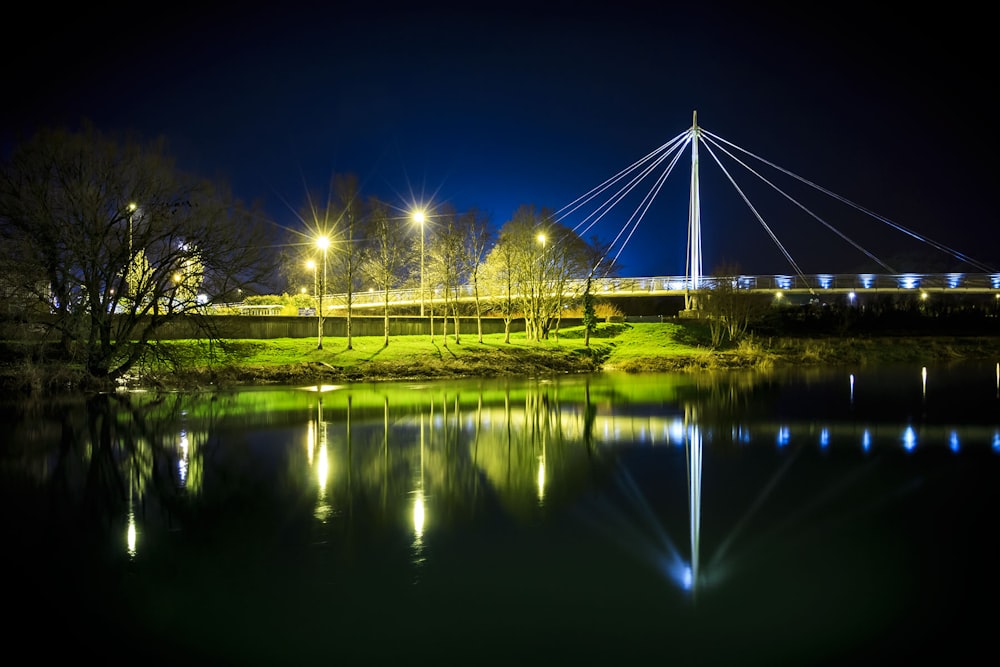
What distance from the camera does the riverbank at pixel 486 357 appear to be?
28203mm

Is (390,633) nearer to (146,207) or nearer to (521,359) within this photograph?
(146,207)

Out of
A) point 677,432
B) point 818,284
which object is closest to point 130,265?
point 677,432

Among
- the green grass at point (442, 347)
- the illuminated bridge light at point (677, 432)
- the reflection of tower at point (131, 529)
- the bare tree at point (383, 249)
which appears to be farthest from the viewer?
the bare tree at point (383, 249)

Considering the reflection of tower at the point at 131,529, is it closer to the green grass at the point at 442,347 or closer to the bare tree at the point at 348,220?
the green grass at the point at 442,347

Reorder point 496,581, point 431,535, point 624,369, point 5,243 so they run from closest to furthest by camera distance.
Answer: point 496,581 → point 431,535 → point 5,243 → point 624,369

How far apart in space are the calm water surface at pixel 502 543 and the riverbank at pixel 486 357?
1036cm

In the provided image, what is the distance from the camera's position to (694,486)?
11.2 m

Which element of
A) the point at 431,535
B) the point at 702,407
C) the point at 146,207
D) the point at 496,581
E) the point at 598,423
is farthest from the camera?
the point at 146,207

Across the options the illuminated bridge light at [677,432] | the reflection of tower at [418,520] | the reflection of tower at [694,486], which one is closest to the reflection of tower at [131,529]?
the reflection of tower at [418,520]

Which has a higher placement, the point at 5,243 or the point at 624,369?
the point at 5,243

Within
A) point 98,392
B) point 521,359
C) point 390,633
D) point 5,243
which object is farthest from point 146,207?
point 390,633

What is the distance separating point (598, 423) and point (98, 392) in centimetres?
1735

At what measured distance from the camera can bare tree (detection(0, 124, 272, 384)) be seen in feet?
82.2

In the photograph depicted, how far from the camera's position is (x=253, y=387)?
28656 mm
